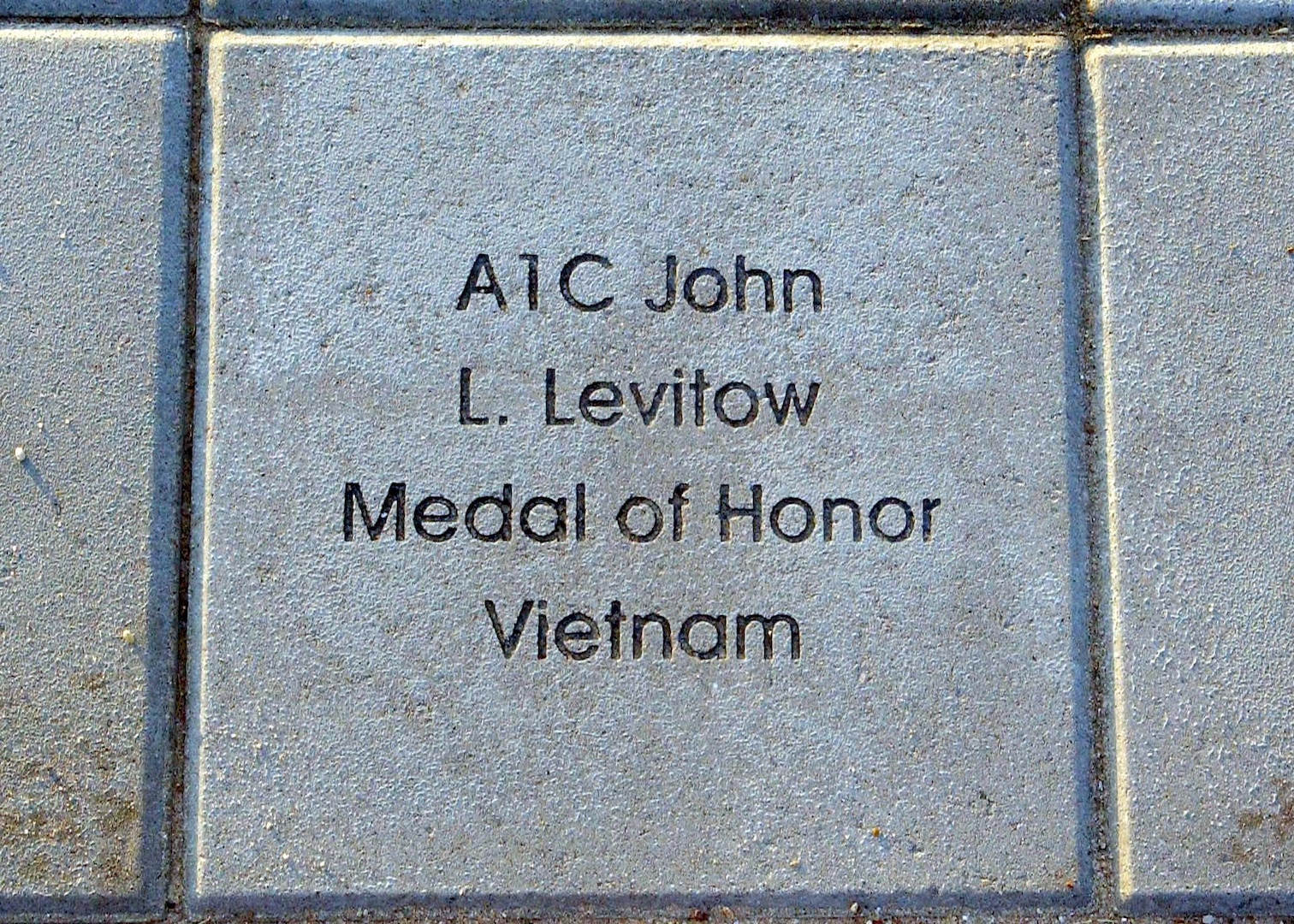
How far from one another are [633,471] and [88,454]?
0.79 metres

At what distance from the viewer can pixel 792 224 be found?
5.27 ft

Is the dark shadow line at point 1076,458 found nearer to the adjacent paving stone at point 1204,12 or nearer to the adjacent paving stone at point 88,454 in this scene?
the adjacent paving stone at point 1204,12

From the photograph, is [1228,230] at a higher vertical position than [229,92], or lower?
lower

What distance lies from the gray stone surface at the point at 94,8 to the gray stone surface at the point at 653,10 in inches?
6.0

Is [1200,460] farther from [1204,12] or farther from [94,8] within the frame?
[94,8]

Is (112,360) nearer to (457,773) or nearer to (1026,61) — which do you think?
(457,773)

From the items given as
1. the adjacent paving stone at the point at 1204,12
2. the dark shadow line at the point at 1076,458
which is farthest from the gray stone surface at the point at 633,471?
the adjacent paving stone at the point at 1204,12

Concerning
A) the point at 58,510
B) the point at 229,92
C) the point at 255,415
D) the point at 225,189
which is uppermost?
the point at 229,92

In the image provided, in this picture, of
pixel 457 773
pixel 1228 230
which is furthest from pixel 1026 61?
pixel 457 773

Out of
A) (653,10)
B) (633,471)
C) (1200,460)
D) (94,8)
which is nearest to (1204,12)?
(1200,460)

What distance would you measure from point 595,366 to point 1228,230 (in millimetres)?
958

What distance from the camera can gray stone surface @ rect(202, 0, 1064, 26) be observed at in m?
1.64

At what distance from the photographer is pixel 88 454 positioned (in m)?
1.57

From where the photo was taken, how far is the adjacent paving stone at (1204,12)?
165 cm
